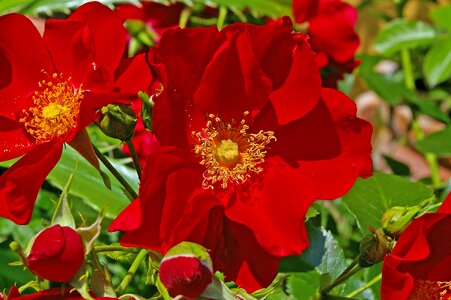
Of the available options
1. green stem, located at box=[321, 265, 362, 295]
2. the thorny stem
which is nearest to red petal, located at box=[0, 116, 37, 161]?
green stem, located at box=[321, 265, 362, 295]

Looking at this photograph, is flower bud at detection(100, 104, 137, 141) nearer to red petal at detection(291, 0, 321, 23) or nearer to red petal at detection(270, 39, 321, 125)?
red petal at detection(270, 39, 321, 125)

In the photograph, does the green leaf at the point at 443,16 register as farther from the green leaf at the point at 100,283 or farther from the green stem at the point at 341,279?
the green leaf at the point at 100,283

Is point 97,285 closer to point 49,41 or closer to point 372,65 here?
point 49,41

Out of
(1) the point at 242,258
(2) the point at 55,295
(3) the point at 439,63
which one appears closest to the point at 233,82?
(1) the point at 242,258

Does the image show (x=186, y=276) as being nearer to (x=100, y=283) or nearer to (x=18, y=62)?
(x=100, y=283)

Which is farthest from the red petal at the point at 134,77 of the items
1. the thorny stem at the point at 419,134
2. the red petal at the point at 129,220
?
the thorny stem at the point at 419,134

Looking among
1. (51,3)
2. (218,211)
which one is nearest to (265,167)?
(218,211)

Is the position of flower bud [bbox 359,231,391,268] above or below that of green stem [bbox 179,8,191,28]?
above
